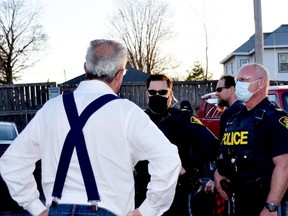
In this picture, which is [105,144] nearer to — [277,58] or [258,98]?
[258,98]

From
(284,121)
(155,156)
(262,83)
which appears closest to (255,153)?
(284,121)

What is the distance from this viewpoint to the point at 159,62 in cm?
4662

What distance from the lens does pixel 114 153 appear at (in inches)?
115

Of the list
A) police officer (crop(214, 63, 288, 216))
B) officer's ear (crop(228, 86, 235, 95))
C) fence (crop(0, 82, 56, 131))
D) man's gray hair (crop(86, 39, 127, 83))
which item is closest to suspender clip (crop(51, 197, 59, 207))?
man's gray hair (crop(86, 39, 127, 83))

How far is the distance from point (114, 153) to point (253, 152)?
1.77 metres

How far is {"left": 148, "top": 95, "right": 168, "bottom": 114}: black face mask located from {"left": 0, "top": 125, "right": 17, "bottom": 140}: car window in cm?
721

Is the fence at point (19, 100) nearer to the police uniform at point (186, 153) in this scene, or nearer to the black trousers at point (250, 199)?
the police uniform at point (186, 153)

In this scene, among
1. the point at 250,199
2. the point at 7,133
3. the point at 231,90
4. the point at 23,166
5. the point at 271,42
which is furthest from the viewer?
the point at 271,42

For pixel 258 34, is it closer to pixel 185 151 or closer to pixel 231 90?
pixel 231 90

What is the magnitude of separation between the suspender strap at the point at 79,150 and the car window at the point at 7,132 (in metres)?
8.79

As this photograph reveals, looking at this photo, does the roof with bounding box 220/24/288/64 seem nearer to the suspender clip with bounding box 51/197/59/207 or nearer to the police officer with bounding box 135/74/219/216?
the police officer with bounding box 135/74/219/216

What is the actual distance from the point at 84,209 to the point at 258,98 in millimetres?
2224

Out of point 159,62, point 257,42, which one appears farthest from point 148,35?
point 257,42

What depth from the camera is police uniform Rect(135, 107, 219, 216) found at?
458 centimetres
